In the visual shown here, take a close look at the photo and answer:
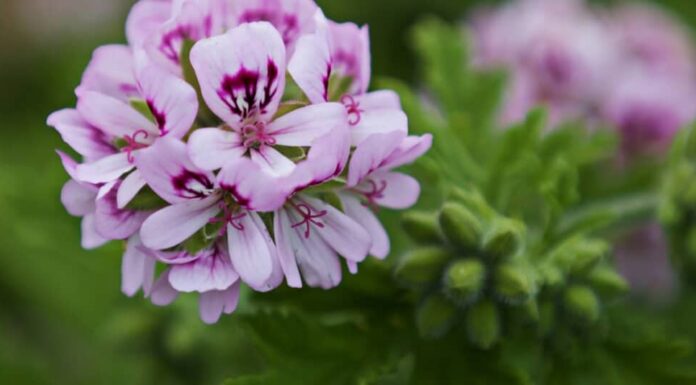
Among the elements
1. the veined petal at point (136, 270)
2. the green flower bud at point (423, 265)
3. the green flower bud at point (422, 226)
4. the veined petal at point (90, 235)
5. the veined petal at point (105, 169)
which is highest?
the veined petal at point (105, 169)

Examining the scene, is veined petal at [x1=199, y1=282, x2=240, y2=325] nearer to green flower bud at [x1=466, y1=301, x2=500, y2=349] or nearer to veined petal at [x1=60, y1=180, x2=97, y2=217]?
veined petal at [x1=60, y1=180, x2=97, y2=217]

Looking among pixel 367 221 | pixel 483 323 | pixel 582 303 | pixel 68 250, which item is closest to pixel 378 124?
pixel 367 221

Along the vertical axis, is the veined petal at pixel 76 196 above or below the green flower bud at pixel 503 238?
above

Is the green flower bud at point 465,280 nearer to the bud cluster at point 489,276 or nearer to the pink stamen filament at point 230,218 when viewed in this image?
the bud cluster at point 489,276

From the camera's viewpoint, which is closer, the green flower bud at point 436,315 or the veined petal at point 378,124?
the veined petal at point 378,124

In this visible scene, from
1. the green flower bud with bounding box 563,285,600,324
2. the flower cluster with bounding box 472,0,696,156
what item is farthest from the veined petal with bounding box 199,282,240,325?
the flower cluster with bounding box 472,0,696,156

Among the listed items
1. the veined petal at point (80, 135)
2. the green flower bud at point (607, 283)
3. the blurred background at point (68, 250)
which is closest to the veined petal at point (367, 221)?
the veined petal at point (80, 135)

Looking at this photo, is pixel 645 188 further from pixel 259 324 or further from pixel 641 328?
pixel 259 324
